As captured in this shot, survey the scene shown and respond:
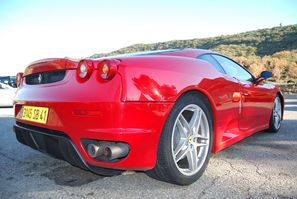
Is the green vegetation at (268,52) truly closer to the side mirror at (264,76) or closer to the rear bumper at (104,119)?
the side mirror at (264,76)

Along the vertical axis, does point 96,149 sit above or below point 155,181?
above

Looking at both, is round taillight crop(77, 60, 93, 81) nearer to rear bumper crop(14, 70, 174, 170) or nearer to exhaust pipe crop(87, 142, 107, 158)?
rear bumper crop(14, 70, 174, 170)

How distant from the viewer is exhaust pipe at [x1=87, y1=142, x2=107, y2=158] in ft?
6.68

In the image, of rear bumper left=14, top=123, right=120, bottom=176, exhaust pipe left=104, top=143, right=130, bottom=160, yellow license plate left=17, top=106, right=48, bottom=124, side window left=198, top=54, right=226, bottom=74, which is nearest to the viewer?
exhaust pipe left=104, top=143, right=130, bottom=160

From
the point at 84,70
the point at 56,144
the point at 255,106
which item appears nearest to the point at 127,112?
the point at 84,70

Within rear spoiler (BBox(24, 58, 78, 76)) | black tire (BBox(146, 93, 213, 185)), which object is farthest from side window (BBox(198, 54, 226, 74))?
rear spoiler (BBox(24, 58, 78, 76))

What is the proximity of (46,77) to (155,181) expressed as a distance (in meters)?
1.24

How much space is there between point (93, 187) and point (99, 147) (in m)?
0.47

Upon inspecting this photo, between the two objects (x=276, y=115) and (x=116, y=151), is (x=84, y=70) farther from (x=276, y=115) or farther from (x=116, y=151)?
(x=276, y=115)

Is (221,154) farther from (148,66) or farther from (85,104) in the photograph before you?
(85,104)

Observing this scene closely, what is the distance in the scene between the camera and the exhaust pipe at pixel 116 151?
1999mm

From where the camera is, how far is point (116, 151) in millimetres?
2006

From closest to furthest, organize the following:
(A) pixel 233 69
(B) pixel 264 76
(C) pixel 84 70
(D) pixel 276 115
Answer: (C) pixel 84 70, (A) pixel 233 69, (B) pixel 264 76, (D) pixel 276 115

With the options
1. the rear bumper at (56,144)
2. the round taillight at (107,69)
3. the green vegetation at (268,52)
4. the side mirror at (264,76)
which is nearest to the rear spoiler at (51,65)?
the round taillight at (107,69)
